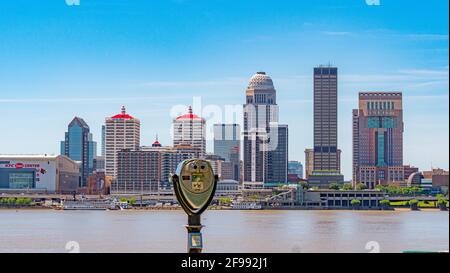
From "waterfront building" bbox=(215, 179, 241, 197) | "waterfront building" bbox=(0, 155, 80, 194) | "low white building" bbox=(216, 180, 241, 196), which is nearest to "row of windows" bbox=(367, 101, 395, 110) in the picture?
"waterfront building" bbox=(215, 179, 241, 197)

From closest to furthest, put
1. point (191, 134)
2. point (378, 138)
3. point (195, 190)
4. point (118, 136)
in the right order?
point (195, 190), point (191, 134), point (118, 136), point (378, 138)

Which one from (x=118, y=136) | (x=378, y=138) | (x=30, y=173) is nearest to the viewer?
(x=30, y=173)

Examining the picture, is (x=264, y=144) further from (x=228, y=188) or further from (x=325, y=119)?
(x=325, y=119)

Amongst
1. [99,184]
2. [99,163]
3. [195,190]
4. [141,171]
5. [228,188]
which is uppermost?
[99,163]

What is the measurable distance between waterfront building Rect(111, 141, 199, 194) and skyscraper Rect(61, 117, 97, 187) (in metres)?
18.7

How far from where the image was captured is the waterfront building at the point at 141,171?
310 feet

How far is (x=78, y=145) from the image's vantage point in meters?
118

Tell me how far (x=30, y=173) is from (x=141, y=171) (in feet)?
36.5

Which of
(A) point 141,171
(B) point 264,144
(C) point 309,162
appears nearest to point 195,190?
(A) point 141,171

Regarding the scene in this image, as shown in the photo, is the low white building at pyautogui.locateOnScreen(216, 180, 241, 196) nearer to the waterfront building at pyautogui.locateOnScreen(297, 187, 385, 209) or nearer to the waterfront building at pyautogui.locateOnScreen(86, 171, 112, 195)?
the waterfront building at pyautogui.locateOnScreen(297, 187, 385, 209)

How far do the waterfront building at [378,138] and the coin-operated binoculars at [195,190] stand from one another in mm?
105274

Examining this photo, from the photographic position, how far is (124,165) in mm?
97000

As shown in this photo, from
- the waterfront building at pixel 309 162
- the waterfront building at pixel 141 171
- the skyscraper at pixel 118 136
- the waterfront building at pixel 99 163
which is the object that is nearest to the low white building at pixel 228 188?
the waterfront building at pixel 141 171
